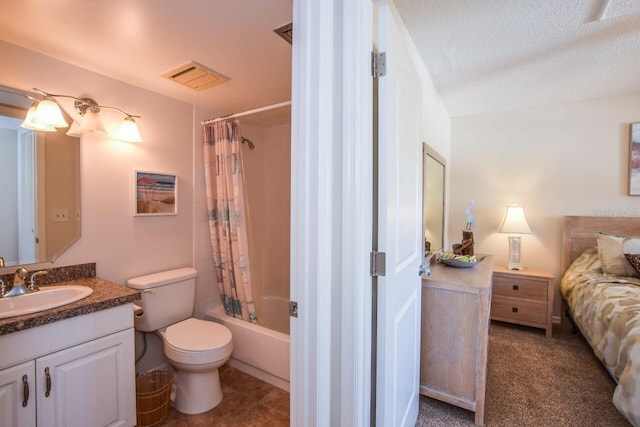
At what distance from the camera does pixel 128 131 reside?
6.24 feet

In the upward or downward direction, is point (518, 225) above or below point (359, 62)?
below

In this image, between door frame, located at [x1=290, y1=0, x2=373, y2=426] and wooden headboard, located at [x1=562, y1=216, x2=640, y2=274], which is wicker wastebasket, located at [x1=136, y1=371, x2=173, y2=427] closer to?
door frame, located at [x1=290, y1=0, x2=373, y2=426]

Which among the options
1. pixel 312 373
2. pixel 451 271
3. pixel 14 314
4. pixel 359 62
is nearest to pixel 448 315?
pixel 451 271

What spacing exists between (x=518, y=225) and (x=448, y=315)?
188 centimetres

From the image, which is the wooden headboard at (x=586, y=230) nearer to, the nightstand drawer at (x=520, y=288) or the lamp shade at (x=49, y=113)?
the nightstand drawer at (x=520, y=288)

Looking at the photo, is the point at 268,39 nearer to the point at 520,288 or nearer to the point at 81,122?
the point at 81,122

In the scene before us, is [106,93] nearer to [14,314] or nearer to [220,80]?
[220,80]

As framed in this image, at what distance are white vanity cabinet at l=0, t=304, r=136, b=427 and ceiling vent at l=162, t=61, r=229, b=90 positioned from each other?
144 centimetres

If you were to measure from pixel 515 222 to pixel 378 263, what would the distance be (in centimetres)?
260

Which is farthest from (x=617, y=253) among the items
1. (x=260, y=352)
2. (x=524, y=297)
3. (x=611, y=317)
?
(x=260, y=352)

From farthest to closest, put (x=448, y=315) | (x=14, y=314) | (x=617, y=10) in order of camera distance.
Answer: (x=448, y=315), (x=617, y=10), (x=14, y=314)

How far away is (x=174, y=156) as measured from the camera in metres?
2.29

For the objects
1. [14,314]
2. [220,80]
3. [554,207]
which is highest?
[220,80]

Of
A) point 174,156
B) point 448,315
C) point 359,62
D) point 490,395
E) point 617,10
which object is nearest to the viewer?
point 359,62
